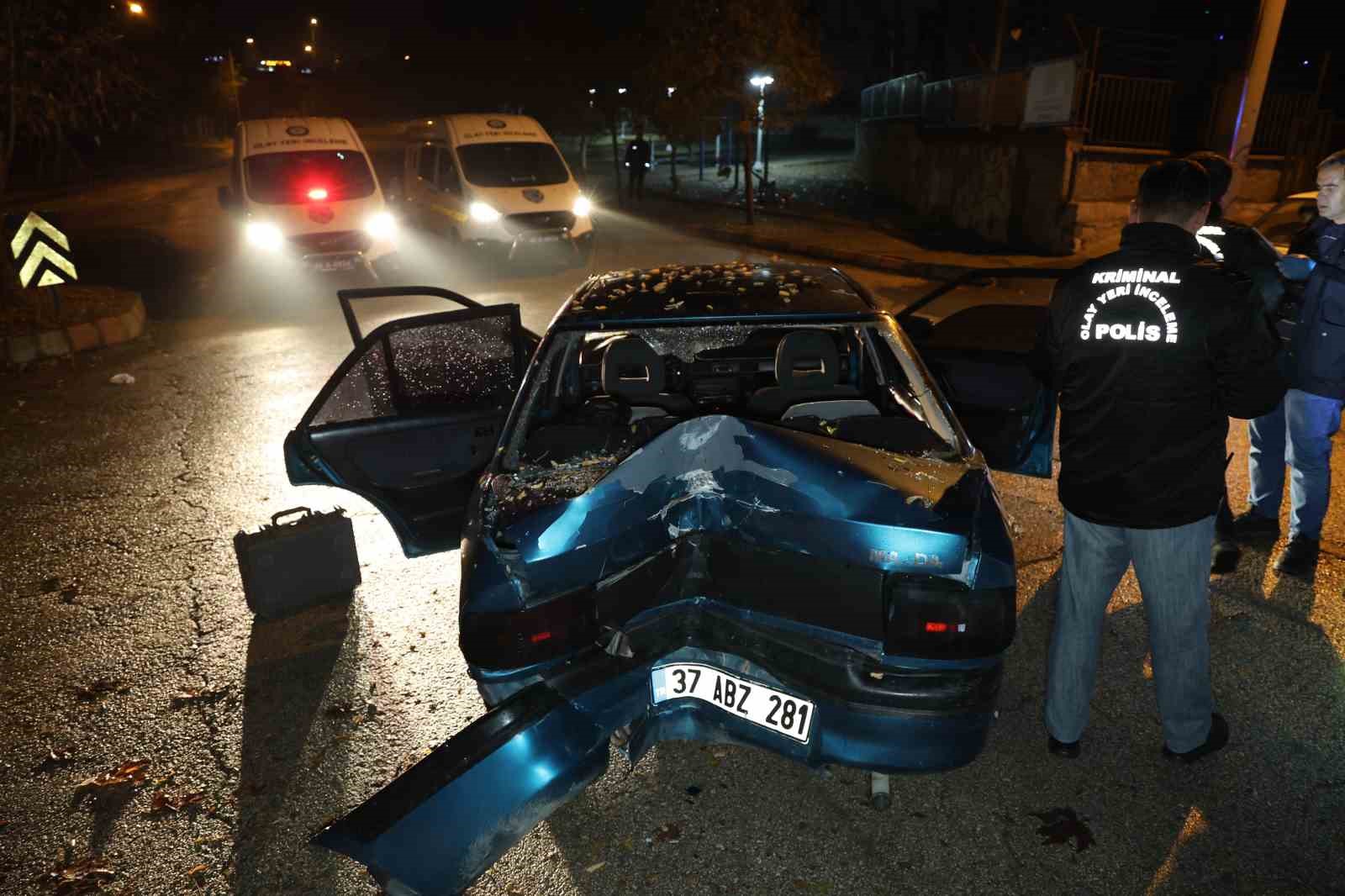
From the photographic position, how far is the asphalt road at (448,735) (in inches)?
102

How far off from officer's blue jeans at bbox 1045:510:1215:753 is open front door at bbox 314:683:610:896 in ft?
5.28

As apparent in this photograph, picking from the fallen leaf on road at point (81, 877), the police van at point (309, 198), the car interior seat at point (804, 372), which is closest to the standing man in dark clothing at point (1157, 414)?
the car interior seat at point (804, 372)

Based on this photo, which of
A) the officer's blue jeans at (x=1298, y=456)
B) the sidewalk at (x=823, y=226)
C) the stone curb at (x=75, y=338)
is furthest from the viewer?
the sidewalk at (x=823, y=226)

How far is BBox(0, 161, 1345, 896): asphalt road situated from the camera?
2.59 m

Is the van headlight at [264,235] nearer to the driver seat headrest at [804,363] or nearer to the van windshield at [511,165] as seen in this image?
the van windshield at [511,165]

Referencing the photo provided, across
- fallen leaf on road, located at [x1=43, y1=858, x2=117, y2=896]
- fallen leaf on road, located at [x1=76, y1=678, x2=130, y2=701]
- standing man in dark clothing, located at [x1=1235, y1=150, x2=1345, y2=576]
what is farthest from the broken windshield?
Result: fallen leaf on road, located at [x1=76, y1=678, x2=130, y2=701]

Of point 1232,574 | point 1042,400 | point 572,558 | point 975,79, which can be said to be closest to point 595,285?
point 572,558

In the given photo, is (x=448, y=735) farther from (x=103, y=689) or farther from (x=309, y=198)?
(x=309, y=198)

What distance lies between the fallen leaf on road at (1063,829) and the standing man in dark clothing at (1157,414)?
1.27ft

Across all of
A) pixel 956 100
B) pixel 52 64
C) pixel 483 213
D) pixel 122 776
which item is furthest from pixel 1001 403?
pixel 956 100

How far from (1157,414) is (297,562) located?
356cm

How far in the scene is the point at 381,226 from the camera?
11.5 metres

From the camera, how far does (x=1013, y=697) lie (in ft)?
10.9

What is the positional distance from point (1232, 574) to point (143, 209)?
2328cm
